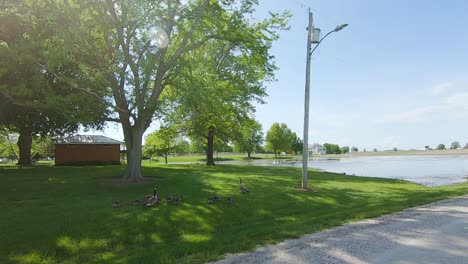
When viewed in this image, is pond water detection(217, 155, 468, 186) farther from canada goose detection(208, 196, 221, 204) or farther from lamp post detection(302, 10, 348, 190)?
canada goose detection(208, 196, 221, 204)

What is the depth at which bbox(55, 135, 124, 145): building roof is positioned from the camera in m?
37.4

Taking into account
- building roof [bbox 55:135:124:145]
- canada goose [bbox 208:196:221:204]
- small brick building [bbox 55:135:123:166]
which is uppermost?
building roof [bbox 55:135:124:145]

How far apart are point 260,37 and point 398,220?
45.9 feet

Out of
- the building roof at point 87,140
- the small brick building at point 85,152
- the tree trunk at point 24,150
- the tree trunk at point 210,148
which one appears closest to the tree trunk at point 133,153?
the tree trunk at point 210,148

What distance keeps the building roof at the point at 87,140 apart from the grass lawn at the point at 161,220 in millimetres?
22196

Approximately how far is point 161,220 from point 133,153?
8621mm

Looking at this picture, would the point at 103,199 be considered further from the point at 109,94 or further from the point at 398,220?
the point at 398,220

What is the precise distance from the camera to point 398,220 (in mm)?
9281

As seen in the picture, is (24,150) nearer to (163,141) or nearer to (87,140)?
(87,140)

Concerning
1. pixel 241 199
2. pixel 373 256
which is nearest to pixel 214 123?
pixel 241 199

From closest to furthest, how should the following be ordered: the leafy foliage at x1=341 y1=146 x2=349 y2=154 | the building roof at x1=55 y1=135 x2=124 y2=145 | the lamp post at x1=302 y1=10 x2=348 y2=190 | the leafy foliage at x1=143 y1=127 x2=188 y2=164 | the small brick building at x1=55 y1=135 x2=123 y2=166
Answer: the lamp post at x1=302 y1=10 x2=348 y2=190
the leafy foliage at x1=143 y1=127 x2=188 y2=164
the small brick building at x1=55 y1=135 x2=123 y2=166
the building roof at x1=55 y1=135 x2=124 y2=145
the leafy foliage at x1=341 y1=146 x2=349 y2=154

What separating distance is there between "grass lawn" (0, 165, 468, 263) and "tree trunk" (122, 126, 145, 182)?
1776 millimetres

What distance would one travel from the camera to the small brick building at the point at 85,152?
3619 centimetres

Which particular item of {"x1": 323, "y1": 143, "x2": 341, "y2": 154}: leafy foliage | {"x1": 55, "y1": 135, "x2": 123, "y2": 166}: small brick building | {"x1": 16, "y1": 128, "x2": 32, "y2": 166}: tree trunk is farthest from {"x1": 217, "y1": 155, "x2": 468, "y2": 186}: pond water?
{"x1": 323, "y1": 143, "x2": 341, "y2": 154}: leafy foliage
